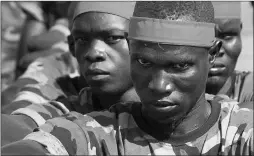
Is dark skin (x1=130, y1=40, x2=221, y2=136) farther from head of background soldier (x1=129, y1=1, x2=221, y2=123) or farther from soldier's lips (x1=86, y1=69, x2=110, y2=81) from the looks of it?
soldier's lips (x1=86, y1=69, x2=110, y2=81)

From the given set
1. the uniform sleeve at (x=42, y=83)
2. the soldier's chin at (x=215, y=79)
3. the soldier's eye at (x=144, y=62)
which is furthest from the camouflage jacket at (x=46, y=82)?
the soldier's eye at (x=144, y=62)

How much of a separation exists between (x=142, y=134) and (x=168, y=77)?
0.33m

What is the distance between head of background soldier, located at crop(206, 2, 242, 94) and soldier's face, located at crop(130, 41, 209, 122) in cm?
123

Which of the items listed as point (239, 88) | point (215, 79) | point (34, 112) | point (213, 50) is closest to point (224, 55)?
point (215, 79)

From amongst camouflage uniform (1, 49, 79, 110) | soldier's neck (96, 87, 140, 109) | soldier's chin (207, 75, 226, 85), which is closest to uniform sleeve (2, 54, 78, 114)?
camouflage uniform (1, 49, 79, 110)

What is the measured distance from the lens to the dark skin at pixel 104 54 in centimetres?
343

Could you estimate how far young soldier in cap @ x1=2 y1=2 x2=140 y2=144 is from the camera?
3.41 metres

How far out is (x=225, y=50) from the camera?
398 cm

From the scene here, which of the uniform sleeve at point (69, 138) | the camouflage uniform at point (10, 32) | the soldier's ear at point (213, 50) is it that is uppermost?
the soldier's ear at point (213, 50)

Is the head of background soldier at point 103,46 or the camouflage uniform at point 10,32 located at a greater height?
the head of background soldier at point 103,46

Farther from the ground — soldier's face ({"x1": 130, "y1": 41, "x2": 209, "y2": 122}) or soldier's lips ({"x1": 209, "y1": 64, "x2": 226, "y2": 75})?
soldier's face ({"x1": 130, "y1": 41, "x2": 209, "y2": 122})

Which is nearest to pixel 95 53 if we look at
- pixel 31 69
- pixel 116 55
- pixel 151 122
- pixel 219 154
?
pixel 116 55

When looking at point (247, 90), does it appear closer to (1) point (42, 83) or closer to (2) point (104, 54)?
(2) point (104, 54)

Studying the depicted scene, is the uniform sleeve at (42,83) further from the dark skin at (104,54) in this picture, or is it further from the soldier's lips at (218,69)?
the soldier's lips at (218,69)
